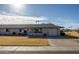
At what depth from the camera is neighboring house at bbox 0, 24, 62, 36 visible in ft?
31.7

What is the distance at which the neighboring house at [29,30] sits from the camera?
9.68m

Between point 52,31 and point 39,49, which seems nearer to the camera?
point 39,49

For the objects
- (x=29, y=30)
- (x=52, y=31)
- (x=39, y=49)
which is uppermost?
(x=29, y=30)

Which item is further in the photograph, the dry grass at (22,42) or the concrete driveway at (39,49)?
the dry grass at (22,42)

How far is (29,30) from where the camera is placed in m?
10.1

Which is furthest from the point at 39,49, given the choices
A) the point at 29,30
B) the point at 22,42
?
the point at 29,30

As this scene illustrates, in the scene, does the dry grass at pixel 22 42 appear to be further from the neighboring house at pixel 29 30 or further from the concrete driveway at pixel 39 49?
the concrete driveway at pixel 39 49

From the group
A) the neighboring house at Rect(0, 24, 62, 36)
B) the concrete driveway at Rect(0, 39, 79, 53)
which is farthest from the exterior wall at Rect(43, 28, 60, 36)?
the concrete driveway at Rect(0, 39, 79, 53)

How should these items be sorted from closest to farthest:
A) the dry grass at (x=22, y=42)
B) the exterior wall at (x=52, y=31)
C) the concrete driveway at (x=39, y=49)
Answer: the concrete driveway at (x=39, y=49) → the dry grass at (x=22, y=42) → the exterior wall at (x=52, y=31)

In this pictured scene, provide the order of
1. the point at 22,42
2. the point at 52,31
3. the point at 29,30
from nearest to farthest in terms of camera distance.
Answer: the point at 22,42 < the point at 29,30 < the point at 52,31

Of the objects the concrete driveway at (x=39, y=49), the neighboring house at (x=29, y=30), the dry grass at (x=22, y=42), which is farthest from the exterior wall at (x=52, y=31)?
the concrete driveway at (x=39, y=49)

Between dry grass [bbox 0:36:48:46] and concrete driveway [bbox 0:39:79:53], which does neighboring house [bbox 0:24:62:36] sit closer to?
dry grass [bbox 0:36:48:46]

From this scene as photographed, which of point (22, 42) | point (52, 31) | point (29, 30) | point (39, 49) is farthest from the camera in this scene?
point (52, 31)

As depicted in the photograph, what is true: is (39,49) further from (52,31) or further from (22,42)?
(52,31)
